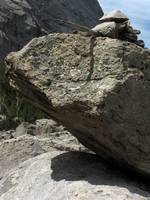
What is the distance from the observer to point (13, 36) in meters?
21.2

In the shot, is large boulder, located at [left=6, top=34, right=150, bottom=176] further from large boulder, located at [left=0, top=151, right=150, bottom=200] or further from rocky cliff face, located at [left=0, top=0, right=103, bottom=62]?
rocky cliff face, located at [left=0, top=0, right=103, bottom=62]

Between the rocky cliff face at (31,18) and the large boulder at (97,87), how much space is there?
1344 cm

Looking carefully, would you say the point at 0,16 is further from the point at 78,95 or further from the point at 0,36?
the point at 78,95

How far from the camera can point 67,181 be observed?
602 cm

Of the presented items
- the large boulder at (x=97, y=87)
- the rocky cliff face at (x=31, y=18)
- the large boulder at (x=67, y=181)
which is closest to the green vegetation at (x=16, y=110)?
the rocky cliff face at (x=31, y=18)

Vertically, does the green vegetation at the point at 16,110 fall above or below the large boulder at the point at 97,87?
below

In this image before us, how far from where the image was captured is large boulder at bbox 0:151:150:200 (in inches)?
223

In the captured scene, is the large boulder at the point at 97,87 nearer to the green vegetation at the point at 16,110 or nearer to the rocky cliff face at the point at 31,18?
the green vegetation at the point at 16,110

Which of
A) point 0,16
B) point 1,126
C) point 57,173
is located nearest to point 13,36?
point 0,16

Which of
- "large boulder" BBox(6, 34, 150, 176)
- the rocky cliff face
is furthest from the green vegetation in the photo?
"large boulder" BBox(6, 34, 150, 176)

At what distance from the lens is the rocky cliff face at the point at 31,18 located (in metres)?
20.9

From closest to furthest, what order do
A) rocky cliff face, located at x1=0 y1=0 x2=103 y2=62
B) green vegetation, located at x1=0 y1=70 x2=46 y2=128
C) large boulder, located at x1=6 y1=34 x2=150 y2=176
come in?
large boulder, located at x1=6 y1=34 x2=150 y2=176
green vegetation, located at x1=0 y1=70 x2=46 y2=128
rocky cliff face, located at x1=0 y1=0 x2=103 y2=62

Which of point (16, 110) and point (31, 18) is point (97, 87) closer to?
point (16, 110)

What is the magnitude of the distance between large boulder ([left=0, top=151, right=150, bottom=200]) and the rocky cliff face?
506 inches
